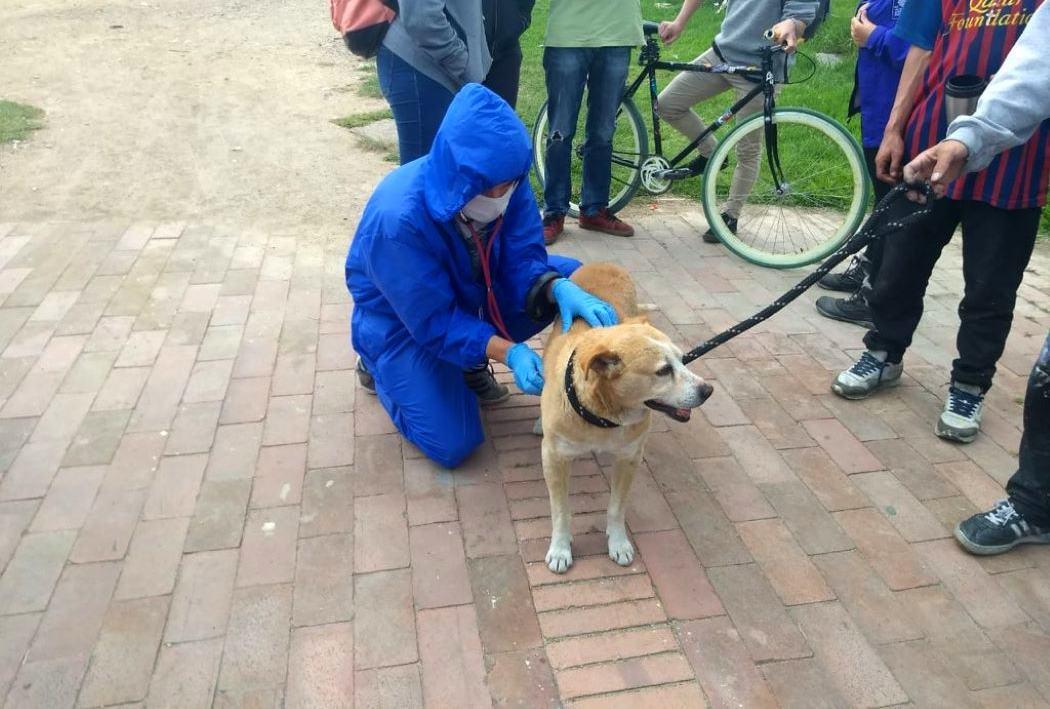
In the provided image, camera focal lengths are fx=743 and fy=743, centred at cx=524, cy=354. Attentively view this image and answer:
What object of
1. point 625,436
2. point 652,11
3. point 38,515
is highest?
point 652,11

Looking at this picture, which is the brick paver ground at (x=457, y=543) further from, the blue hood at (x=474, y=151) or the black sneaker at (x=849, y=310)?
the blue hood at (x=474, y=151)

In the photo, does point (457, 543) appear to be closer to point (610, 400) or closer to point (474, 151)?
point (610, 400)

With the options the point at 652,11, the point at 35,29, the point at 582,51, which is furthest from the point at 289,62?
the point at 582,51

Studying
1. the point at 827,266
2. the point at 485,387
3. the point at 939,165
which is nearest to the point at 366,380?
the point at 485,387

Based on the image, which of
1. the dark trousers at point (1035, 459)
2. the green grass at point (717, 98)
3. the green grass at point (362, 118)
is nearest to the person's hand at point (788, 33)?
the green grass at point (717, 98)

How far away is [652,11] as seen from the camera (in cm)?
1193

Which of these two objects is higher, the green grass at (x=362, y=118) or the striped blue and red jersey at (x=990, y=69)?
the striped blue and red jersey at (x=990, y=69)

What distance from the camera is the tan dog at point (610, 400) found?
7.68 ft

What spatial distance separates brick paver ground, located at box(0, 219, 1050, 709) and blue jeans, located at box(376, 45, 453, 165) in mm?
1131

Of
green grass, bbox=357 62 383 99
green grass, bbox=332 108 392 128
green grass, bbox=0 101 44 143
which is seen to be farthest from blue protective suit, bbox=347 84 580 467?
green grass, bbox=357 62 383 99

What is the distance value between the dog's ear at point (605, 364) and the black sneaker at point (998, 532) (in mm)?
1620

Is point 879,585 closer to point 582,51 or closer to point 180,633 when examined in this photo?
point 180,633

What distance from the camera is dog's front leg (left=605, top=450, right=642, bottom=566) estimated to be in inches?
105

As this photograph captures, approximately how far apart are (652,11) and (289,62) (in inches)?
225
